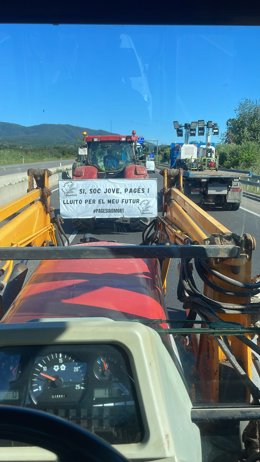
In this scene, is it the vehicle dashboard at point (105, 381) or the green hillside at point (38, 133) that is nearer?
the vehicle dashboard at point (105, 381)

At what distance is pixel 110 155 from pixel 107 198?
2.55m

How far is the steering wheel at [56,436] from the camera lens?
3.94 feet

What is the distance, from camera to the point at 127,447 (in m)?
1.95

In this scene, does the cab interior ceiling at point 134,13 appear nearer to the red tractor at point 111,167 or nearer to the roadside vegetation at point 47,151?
the roadside vegetation at point 47,151

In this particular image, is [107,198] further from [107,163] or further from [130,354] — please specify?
[130,354]

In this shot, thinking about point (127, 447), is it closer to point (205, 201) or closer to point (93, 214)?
point (93, 214)

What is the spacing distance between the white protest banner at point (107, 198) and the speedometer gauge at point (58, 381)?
15.4 feet

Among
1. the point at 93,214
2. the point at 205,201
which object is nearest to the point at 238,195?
the point at 205,201

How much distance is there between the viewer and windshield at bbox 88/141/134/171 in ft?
27.0

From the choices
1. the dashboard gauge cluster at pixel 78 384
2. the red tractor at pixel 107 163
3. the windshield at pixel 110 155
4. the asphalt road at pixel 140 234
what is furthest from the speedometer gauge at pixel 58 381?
the red tractor at pixel 107 163

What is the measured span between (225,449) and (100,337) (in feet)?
4.21

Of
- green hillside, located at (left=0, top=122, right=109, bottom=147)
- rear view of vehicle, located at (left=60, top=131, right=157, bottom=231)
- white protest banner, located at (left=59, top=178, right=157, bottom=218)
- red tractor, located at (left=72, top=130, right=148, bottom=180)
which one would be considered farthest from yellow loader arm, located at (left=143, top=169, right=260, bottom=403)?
red tractor, located at (left=72, top=130, right=148, bottom=180)

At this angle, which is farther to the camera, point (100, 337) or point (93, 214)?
point (93, 214)

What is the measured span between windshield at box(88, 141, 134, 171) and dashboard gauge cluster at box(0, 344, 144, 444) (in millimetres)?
5403
